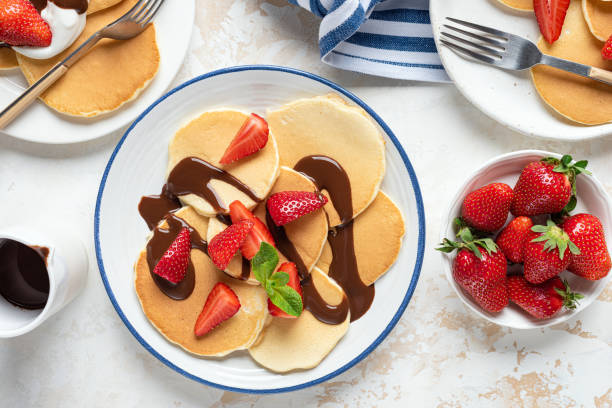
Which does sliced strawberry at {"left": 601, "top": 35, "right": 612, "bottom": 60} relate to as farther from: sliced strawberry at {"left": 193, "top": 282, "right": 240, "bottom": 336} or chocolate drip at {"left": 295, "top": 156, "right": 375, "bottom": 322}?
sliced strawberry at {"left": 193, "top": 282, "right": 240, "bottom": 336}

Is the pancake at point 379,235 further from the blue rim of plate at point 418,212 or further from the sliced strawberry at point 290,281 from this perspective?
the sliced strawberry at point 290,281

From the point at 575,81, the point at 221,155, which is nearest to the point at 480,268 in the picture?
the point at 575,81

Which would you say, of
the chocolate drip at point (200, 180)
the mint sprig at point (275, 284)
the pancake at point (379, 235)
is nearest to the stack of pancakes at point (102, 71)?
the chocolate drip at point (200, 180)

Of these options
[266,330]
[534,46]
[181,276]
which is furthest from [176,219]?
[534,46]

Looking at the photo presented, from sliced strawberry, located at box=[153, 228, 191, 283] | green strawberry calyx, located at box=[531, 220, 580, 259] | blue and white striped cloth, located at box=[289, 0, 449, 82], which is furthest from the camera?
blue and white striped cloth, located at box=[289, 0, 449, 82]

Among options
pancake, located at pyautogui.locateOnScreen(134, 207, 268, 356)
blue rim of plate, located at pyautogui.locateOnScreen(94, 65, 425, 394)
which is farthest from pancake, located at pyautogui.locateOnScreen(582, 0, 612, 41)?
pancake, located at pyautogui.locateOnScreen(134, 207, 268, 356)

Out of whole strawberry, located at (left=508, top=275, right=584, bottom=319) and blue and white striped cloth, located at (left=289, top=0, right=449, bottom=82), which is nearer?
whole strawberry, located at (left=508, top=275, right=584, bottom=319)
